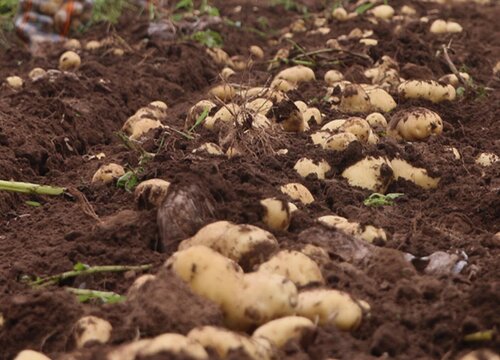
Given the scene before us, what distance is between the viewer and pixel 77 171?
4.38m

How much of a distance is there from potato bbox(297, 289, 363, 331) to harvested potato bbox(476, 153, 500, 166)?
1.82 meters

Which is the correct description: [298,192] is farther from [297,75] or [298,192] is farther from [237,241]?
[297,75]

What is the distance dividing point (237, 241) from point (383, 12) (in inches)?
201

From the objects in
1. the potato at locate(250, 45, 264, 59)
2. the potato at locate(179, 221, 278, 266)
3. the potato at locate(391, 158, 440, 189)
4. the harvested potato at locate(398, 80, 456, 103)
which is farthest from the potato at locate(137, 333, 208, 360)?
the potato at locate(250, 45, 264, 59)

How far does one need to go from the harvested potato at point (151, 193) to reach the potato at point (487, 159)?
152cm

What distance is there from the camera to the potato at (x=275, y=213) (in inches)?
119

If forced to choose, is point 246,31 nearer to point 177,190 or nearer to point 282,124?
point 282,124

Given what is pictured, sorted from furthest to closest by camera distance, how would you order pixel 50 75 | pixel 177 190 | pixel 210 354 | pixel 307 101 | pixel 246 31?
pixel 246 31
pixel 50 75
pixel 307 101
pixel 177 190
pixel 210 354

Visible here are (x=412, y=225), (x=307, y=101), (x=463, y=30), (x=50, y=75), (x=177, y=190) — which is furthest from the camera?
(x=463, y=30)

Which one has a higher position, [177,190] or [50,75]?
[177,190]

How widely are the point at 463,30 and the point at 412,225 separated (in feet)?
13.4

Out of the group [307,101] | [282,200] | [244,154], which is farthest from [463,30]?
[282,200]

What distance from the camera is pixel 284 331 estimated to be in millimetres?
2367

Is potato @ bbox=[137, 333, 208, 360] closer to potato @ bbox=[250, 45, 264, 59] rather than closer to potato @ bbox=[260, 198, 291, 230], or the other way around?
potato @ bbox=[260, 198, 291, 230]
